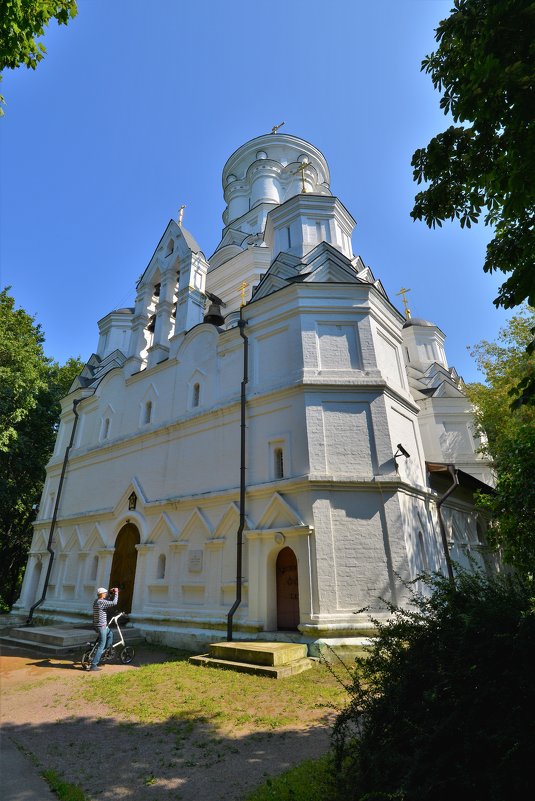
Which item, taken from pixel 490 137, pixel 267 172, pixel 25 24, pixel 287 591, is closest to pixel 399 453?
pixel 287 591

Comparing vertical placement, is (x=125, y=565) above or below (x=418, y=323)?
below

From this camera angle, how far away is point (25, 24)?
7.16 meters

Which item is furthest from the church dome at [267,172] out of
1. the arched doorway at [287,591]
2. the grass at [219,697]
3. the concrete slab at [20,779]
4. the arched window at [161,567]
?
the concrete slab at [20,779]

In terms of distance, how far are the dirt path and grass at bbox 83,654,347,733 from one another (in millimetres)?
261

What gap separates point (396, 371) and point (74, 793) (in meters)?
14.5

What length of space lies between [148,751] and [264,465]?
28.5 feet

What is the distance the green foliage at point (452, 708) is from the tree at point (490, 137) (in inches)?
113

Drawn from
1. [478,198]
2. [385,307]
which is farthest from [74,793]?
[385,307]

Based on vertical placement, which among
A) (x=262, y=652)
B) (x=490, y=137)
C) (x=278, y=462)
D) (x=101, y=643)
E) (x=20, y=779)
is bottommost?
(x=20, y=779)

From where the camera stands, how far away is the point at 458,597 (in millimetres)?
4578

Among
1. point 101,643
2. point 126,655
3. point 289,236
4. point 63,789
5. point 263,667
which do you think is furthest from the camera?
point 289,236

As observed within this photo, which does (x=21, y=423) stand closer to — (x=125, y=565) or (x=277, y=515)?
(x=125, y=565)

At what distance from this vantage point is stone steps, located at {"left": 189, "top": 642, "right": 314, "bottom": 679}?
366 inches

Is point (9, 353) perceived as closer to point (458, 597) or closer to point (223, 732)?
point (223, 732)
